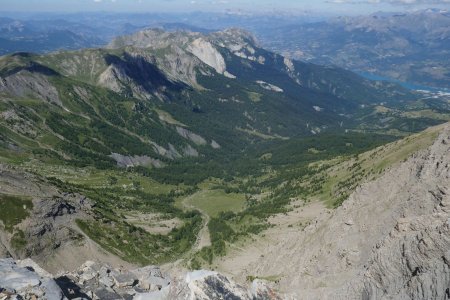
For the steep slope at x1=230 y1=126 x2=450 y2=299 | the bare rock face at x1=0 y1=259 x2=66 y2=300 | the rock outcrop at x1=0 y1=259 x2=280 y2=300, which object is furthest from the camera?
the bare rock face at x1=0 y1=259 x2=66 y2=300

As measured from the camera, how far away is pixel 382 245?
54500mm

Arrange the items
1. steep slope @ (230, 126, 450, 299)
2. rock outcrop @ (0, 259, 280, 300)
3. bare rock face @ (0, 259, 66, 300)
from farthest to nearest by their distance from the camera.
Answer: bare rock face @ (0, 259, 66, 300) < steep slope @ (230, 126, 450, 299) < rock outcrop @ (0, 259, 280, 300)

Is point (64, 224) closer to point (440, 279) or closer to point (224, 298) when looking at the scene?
point (224, 298)

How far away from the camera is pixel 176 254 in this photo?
639 ft

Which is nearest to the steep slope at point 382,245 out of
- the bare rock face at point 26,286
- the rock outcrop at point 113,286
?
the rock outcrop at point 113,286

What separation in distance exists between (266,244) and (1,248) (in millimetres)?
86789

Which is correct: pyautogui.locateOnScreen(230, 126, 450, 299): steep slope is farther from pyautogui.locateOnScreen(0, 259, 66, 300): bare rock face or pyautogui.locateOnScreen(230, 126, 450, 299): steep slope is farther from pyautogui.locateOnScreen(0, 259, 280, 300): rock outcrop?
pyautogui.locateOnScreen(0, 259, 66, 300): bare rock face

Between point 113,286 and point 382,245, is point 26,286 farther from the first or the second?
point 382,245

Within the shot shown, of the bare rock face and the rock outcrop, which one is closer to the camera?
the rock outcrop

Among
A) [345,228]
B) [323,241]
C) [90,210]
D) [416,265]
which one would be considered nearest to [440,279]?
[416,265]

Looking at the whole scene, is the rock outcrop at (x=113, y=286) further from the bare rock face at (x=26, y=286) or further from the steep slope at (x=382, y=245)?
the steep slope at (x=382, y=245)

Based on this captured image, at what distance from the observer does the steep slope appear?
47.3m

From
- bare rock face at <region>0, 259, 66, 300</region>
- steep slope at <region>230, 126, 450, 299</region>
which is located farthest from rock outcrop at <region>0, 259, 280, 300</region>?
steep slope at <region>230, 126, 450, 299</region>

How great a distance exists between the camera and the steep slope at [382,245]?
47312 millimetres
